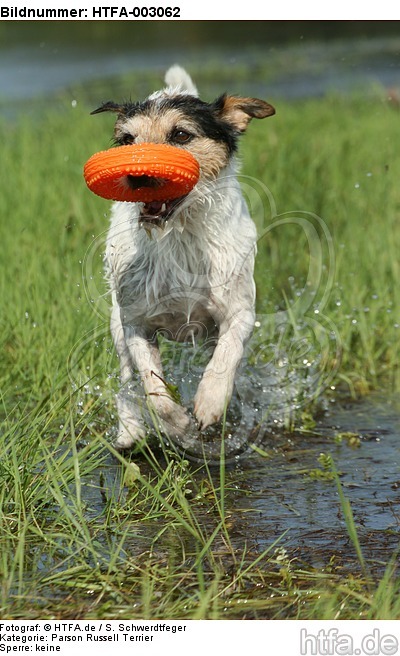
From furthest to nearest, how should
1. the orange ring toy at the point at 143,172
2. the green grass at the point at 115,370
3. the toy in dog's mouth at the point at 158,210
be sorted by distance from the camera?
1. the toy in dog's mouth at the point at 158,210
2. the orange ring toy at the point at 143,172
3. the green grass at the point at 115,370

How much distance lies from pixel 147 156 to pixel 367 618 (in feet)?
6.06

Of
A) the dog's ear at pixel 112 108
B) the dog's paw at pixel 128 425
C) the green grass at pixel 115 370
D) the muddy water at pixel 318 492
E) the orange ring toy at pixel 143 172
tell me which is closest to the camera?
the green grass at pixel 115 370

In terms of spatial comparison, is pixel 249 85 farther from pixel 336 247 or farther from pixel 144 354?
pixel 144 354

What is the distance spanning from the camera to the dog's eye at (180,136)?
13.7 feet

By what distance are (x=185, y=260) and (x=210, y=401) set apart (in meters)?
0.65

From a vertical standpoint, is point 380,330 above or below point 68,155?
below

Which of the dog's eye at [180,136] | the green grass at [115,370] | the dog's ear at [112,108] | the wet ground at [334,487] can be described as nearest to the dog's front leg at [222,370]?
the green grass at [115,370]

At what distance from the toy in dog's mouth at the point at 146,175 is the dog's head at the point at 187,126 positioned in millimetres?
12

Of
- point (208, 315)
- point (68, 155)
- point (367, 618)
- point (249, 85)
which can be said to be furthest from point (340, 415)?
point (249, 85)

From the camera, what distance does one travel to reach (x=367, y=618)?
2.98 meters

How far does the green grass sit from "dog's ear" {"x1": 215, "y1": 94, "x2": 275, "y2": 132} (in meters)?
0.38

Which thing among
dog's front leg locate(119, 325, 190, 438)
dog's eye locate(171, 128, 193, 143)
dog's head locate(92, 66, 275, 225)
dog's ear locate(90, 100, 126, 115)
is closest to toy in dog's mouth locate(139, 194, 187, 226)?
dog's head locate(92, 66, 275, 225)

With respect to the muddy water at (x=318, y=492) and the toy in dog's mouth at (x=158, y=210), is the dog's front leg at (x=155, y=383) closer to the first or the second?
the muddy water at (x=318, y=492)
